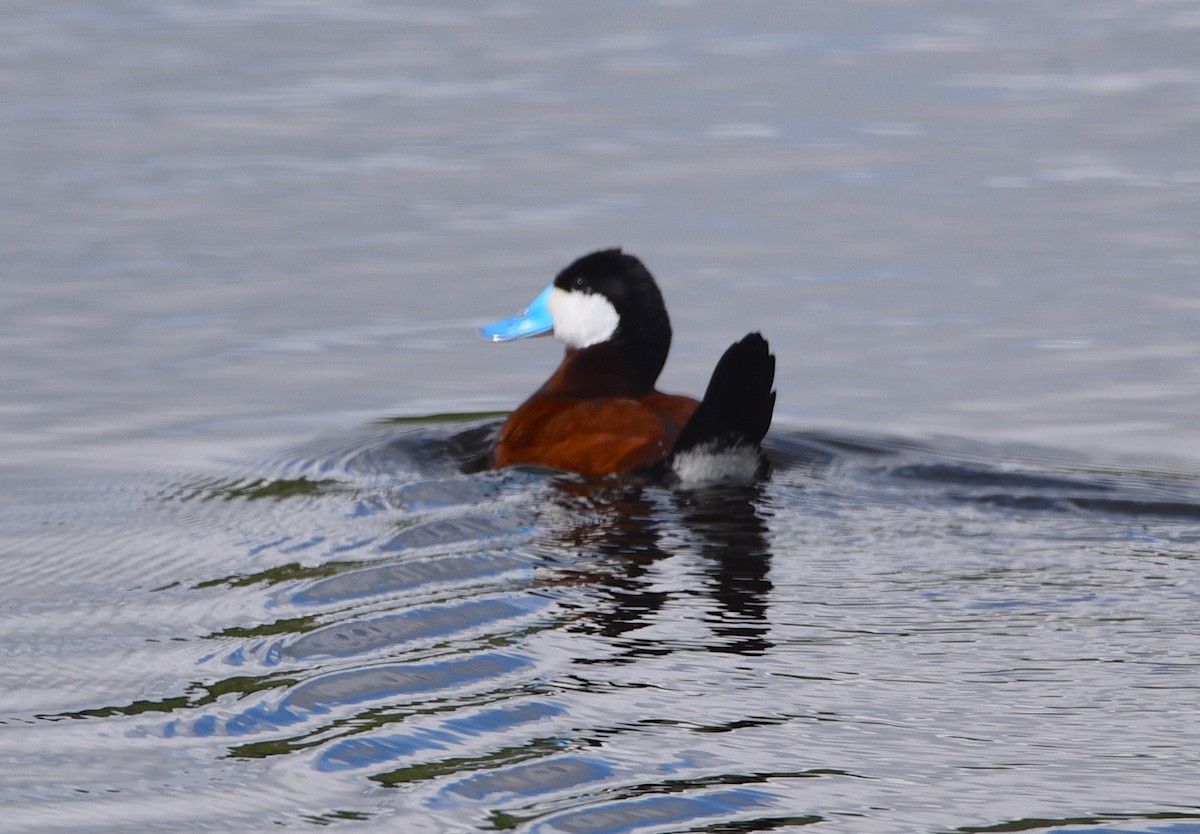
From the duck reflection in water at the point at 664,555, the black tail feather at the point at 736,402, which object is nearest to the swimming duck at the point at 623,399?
the black tail feather at the point at 736,402

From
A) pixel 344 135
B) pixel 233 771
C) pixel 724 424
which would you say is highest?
pixel 344 135

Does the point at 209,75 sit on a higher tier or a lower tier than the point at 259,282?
higher

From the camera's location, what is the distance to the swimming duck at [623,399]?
20.4ft

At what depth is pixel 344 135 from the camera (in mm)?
13109

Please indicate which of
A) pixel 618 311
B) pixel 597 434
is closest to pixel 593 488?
pixel 597 434

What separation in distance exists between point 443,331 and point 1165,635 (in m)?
5.12

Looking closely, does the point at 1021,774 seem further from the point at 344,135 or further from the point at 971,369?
the point at 344,135

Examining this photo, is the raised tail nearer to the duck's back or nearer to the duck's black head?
the duck's back

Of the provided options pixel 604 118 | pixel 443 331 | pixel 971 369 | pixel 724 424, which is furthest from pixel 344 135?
pixel 724 424

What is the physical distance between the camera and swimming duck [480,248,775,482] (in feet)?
20.4

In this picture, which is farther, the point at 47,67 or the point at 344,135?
the point at 47,67

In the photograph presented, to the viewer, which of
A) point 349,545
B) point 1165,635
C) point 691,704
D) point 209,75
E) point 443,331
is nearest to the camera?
point 691,704

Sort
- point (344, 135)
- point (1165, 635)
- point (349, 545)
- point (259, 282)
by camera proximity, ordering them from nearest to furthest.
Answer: point (1165, 635) < point (349, 545) < point (259, 282) < point (344, 135)

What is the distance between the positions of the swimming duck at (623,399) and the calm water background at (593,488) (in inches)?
6.4
